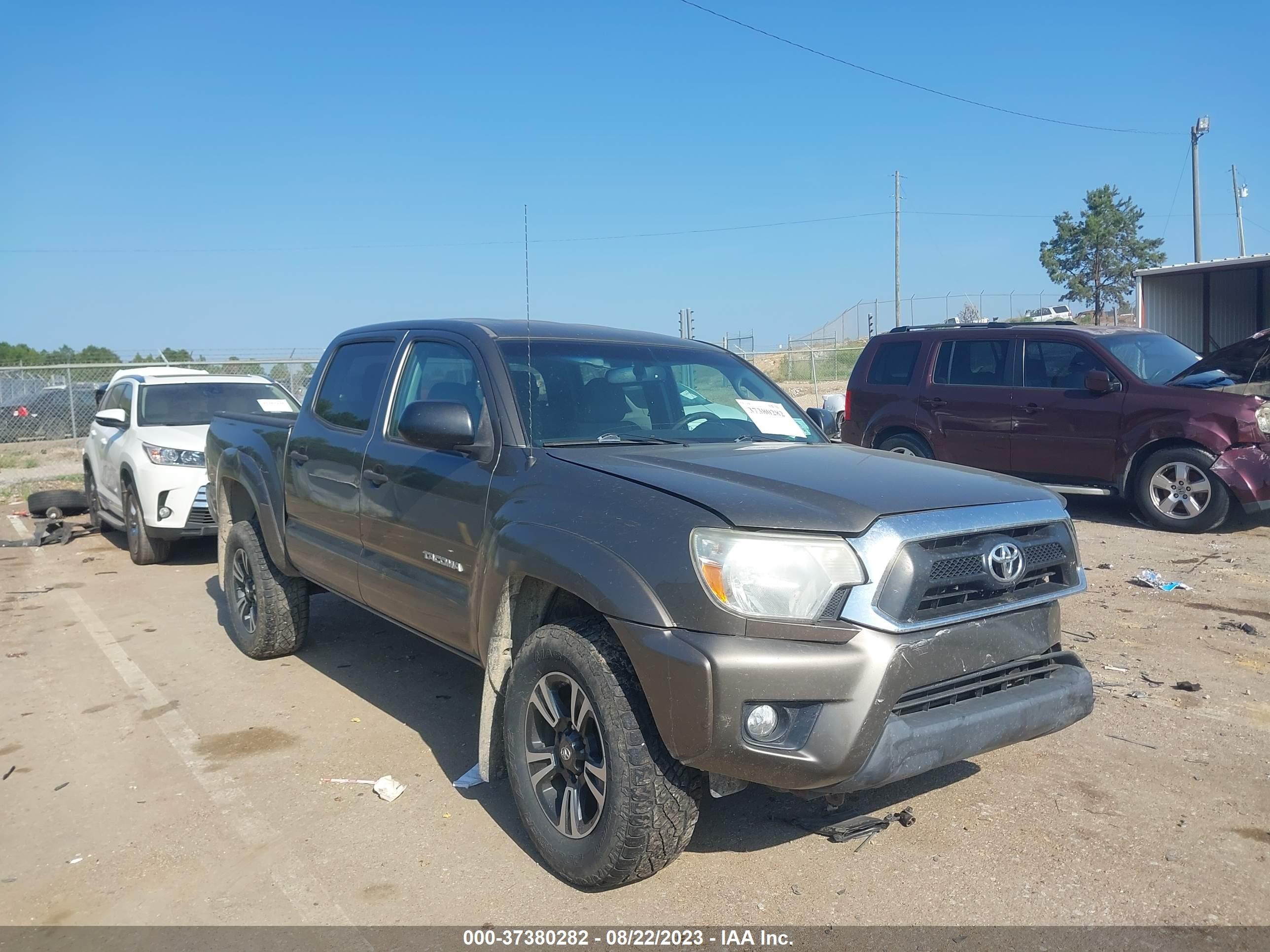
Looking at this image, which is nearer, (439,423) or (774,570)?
(774,570)

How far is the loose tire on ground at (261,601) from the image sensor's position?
5.98m

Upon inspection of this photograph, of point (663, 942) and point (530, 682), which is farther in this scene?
point (530, 682)

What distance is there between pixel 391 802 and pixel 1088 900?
8.56ft

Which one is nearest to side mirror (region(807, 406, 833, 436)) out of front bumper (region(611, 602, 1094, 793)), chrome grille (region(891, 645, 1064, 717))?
chrome grille (region(891, 645, 1064, 717))

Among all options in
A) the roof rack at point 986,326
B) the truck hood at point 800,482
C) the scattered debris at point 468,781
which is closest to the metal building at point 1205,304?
the roof rack at point 986,326

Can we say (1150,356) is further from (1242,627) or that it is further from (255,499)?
(255,499)

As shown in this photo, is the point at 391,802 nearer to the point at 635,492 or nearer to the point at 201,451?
the point at 635,492

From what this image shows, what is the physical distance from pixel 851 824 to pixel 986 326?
8.12 m

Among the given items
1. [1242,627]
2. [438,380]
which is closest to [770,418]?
[438,380]

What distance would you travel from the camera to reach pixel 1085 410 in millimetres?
9727

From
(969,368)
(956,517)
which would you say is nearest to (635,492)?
(956,517)

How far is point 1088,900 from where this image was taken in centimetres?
319

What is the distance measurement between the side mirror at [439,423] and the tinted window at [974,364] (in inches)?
310

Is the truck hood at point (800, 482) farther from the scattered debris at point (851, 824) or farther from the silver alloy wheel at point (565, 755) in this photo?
the scattered debris at point (851, 824)
